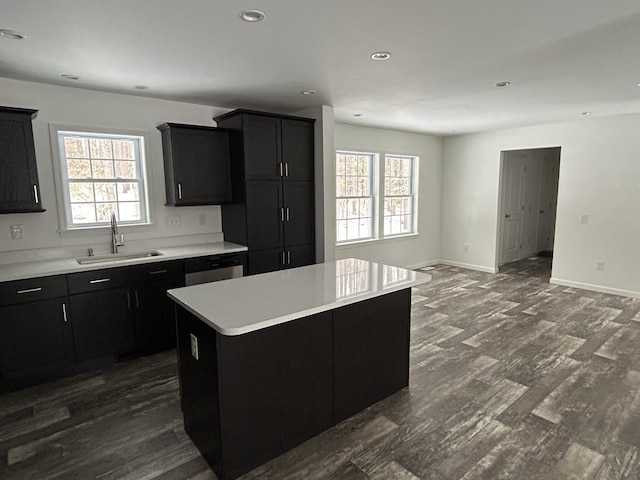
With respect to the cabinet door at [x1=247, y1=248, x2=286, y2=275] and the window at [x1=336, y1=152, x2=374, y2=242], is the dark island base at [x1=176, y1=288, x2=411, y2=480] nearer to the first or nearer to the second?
the cabinet door at [x1=247, y1=248, x2=286, y2=275]

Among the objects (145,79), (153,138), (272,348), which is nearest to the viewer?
(272,348)

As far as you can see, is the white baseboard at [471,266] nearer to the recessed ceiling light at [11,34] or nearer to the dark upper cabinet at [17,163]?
the dark upper cabinet at [17,163]

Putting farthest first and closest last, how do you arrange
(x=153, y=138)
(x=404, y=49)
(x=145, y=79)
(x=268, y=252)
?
1. (x=268, y=252)
2. (x=153, y=138)
3. (x=145, y=79)
4. (x=404, y=49)

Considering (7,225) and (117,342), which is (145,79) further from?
(117,342)

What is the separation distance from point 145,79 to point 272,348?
8.48ft

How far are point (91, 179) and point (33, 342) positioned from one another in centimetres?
157

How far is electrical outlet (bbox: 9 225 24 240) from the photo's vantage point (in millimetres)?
3211

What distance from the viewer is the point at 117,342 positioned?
324 cm

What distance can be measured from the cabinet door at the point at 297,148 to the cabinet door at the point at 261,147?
0.36 feet

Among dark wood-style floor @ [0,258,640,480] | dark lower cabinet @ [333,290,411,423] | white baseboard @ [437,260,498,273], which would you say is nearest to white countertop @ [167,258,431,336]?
dark lower cabinet @ [333,290,411,423]

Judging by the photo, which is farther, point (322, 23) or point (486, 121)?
point (486, 121)

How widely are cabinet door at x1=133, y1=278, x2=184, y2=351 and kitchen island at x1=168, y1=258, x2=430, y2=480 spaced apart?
1238 mm

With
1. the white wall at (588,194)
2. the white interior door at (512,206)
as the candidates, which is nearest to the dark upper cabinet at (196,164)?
the white wall at (588,194)

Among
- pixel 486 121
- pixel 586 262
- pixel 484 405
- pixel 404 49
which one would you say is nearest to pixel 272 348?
pixel 484 405
